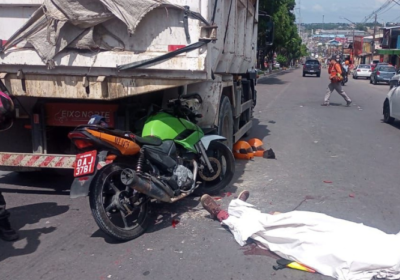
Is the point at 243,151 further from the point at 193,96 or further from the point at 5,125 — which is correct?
the point at 5,125

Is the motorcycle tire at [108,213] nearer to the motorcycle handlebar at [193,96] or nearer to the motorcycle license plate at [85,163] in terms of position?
the motorcycle license plate at [85,163]

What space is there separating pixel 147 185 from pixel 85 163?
623mm

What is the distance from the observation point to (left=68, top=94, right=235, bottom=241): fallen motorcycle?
4.49 metres

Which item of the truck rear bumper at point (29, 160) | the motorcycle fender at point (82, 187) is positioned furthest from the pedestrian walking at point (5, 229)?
the truck rear bumper at point (29, 160)

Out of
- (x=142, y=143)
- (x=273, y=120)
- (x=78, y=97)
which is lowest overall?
(x=273, y=120)

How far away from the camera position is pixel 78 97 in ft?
18.1

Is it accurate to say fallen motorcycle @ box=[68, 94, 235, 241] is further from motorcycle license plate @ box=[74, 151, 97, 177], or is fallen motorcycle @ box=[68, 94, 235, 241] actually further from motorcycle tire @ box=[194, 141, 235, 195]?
motorcycle tire @ box=[194, 141, 235, 195]

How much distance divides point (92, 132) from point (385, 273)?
2.77 meters

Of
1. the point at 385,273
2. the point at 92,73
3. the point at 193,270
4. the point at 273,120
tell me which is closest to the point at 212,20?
the point at 92,73

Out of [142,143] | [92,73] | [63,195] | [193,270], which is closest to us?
[193,270]

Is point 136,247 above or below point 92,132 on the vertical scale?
below

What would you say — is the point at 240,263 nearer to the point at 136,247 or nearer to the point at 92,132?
the point at 136,247

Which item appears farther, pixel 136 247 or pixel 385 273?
pixel 136 247

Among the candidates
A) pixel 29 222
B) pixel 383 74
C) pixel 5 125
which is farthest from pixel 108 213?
pixel 383 74
